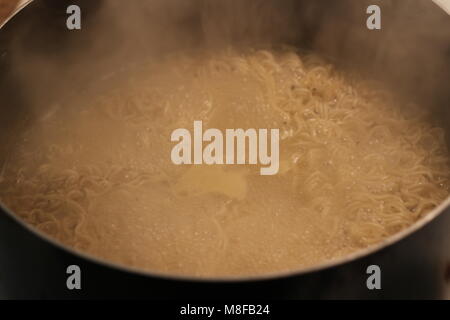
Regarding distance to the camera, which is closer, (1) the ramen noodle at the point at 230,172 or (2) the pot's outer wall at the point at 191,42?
(2) the pot's outer wall at the point at 191,42

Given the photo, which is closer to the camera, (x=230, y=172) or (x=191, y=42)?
(x=230, y=172)

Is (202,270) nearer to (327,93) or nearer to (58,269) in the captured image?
(58,269)

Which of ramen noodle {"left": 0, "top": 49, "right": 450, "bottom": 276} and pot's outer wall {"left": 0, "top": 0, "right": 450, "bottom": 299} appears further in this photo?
ramen noodle {"left": 0, "top": 49, "right": 450, "bottom": 276}

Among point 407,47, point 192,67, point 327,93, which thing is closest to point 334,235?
point 327,93

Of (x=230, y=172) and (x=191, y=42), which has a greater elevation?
(x=191, y=42)
